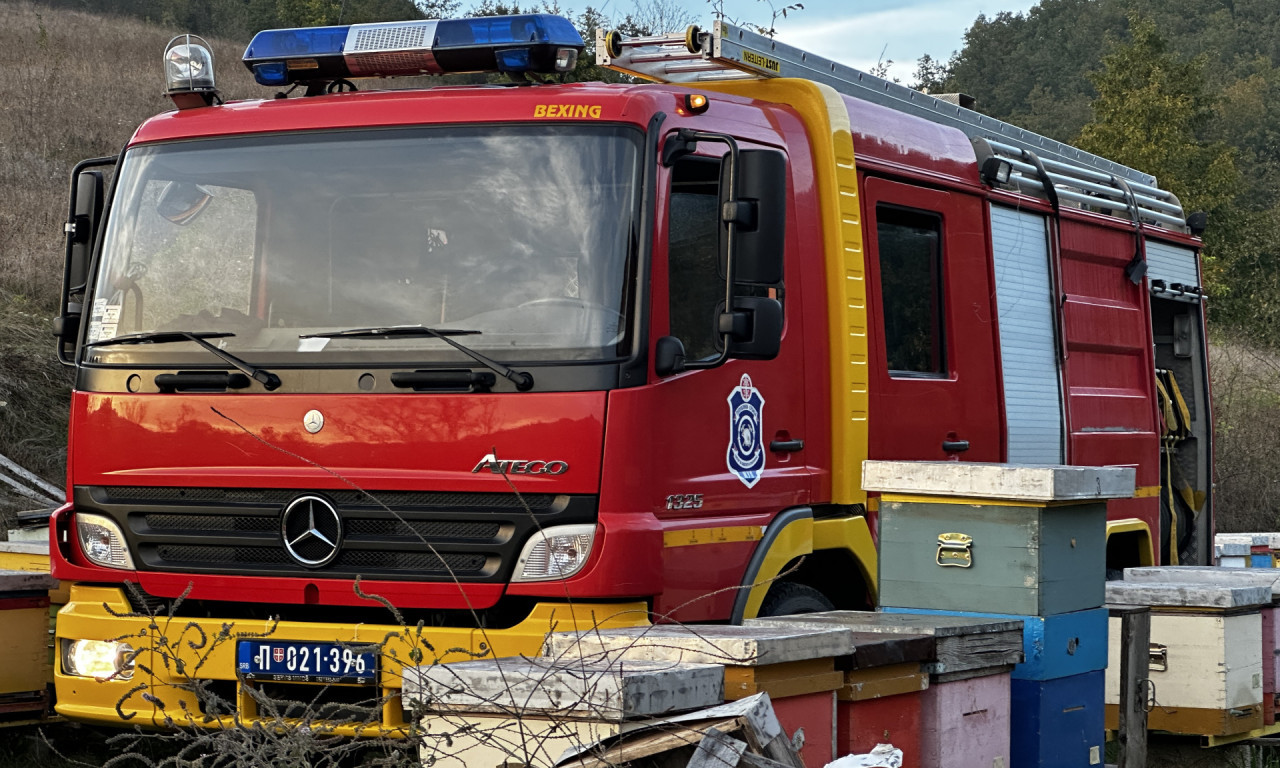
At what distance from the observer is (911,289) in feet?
24.0

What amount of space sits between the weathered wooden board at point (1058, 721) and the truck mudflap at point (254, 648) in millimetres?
1603

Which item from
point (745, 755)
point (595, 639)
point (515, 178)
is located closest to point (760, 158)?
point (515, 178)

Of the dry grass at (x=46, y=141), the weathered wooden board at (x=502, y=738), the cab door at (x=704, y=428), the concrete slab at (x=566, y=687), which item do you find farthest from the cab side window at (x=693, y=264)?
the dry grass at (x=46, y=141)

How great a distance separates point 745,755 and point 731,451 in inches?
89.7

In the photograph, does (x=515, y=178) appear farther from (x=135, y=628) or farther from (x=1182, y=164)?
(x=1182, y=164)

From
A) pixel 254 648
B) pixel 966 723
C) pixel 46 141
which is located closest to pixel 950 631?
pixel 966 723

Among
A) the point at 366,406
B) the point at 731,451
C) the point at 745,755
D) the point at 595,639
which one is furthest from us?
the point at 731,451

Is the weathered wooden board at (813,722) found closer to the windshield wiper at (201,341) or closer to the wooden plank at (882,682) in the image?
the wooden plank at (882,682)

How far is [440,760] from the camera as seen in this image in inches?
163

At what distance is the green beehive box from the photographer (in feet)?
19.3

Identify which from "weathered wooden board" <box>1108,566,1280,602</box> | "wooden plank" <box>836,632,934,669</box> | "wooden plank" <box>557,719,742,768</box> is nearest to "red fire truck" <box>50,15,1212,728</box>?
"wooden plank" <box>836,632,934,669</box>

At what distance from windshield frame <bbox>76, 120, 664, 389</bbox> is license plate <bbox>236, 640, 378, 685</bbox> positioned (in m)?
1.02

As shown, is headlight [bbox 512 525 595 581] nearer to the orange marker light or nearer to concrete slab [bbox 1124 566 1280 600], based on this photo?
the orange marker light

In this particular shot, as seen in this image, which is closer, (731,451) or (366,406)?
(366,406)
